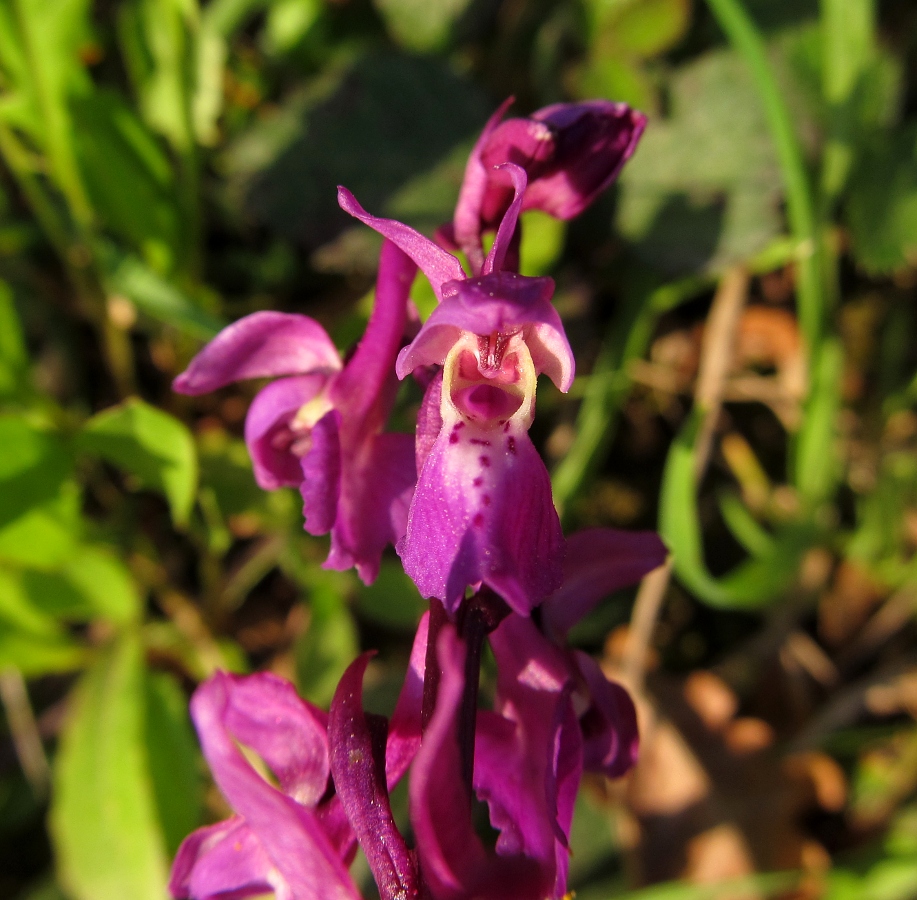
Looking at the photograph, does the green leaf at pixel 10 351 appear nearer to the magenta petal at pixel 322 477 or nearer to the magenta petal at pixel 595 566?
the magenta petal at pixel 322 477

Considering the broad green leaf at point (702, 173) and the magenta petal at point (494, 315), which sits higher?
the magenta petal at point (494, 315)

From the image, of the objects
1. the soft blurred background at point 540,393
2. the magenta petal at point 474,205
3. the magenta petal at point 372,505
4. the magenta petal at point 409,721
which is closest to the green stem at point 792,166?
the soft blurred background at point 540,393

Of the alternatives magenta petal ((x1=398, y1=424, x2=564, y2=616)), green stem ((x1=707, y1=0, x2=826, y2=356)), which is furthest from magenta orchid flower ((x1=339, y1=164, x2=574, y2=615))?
green stem ((x1=707, y1=0, x2=826, y2=356))

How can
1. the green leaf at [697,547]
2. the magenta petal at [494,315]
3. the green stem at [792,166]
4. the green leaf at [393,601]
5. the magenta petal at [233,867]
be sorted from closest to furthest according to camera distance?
the magenta petal at [494,315], the magenta petal at [233,867], the green stem at [792,166], the green leaf at [697,547], the green leaf at [393,601]

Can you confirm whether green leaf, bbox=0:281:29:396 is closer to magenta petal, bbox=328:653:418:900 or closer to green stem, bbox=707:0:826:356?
Result: magenta petal, bbox=328:653:418:900

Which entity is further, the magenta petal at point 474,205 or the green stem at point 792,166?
the green stem at point 792,166

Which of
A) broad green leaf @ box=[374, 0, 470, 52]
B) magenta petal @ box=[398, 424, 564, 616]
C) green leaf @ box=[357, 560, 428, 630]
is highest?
broad green leaf @ box=[374, 0, 470, 52]
